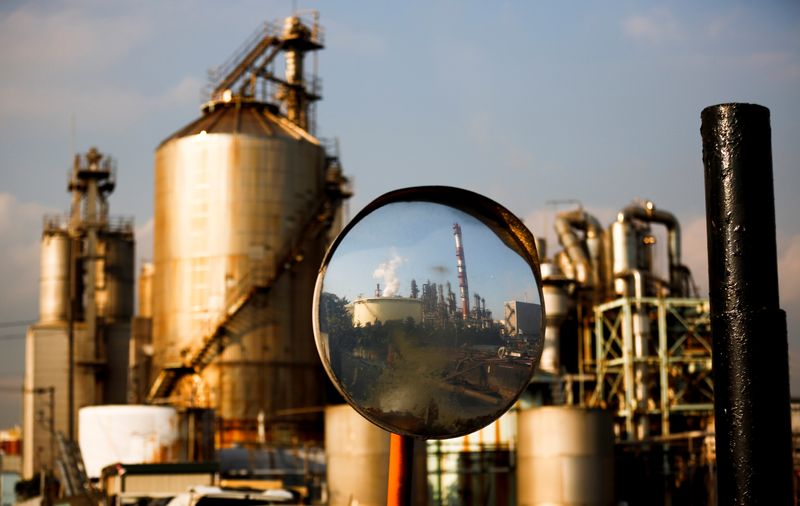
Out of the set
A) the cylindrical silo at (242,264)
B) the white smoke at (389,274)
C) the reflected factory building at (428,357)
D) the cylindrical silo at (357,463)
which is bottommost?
the cylindrical silo at (357,463)

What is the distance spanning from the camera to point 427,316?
539cm

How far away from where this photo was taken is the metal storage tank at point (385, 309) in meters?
5.40

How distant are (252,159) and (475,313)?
39.2 m

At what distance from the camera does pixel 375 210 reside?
5.61 m

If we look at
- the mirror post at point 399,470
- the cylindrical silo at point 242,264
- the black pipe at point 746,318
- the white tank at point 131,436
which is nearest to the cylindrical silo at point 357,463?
the white tank at point 131,436

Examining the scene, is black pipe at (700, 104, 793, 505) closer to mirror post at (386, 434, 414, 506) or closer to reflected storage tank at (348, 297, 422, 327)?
mirror post at (386, 434, 414, 506)

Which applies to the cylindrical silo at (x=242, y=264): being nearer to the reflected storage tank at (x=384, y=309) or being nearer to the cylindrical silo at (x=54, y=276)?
the cylindrical silo at (x=54, y=276)

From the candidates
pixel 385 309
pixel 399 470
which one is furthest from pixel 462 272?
pixel 399 470

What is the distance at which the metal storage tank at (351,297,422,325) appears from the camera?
17.7ft

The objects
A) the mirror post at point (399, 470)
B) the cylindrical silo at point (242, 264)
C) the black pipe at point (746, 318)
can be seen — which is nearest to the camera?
the mirror post at point (399, 470)

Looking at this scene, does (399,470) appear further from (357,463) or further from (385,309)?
(357,463)

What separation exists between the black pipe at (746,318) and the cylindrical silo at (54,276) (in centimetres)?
5287

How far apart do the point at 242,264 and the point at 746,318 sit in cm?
3777

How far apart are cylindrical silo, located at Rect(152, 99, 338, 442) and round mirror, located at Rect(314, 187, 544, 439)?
3766 cm
